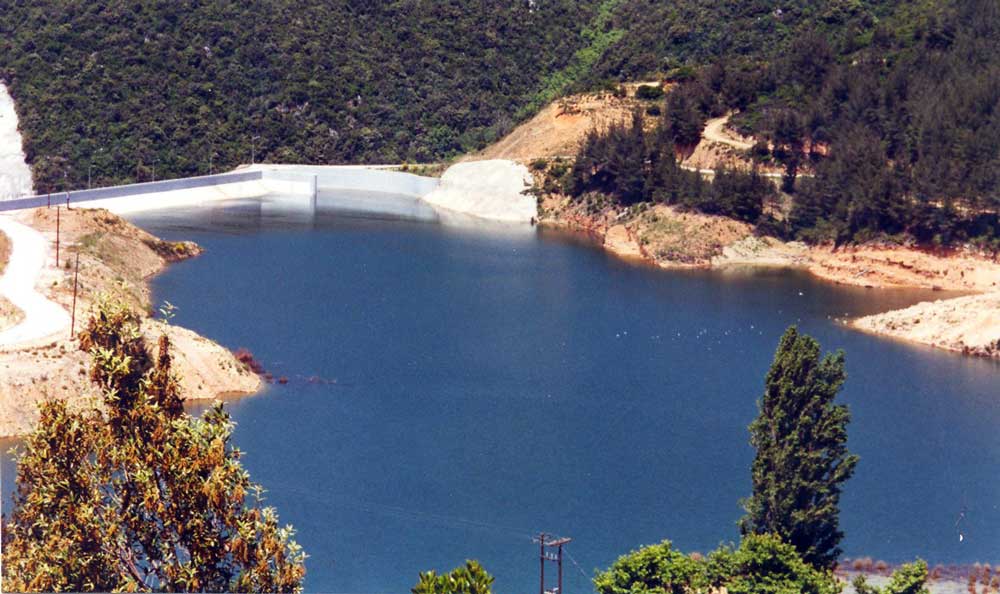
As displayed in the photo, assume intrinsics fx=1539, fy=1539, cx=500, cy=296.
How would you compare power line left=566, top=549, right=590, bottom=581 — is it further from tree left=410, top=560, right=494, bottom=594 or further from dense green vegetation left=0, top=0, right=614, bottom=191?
dense green vegetation left=0, top=0, right=614, bottom=191

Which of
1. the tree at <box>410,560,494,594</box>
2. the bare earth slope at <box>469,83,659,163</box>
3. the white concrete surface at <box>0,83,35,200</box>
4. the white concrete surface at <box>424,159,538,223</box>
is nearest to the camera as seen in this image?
the tree at <box>410,560,494,594</box>

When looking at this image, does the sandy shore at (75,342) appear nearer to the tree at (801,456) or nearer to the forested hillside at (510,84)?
the tree at (801,456)

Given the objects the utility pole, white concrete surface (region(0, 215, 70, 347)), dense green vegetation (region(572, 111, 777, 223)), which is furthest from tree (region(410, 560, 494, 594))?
dense green vegetation (region(572, 111, 777, 223))

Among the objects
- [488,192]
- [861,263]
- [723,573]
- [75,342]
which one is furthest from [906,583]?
[488,192]

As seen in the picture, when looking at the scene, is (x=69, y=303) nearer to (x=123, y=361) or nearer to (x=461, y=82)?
(x=123, y=361)

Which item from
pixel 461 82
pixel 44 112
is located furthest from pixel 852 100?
pixel 44 112

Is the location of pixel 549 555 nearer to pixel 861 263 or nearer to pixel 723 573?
pixel 723 573
